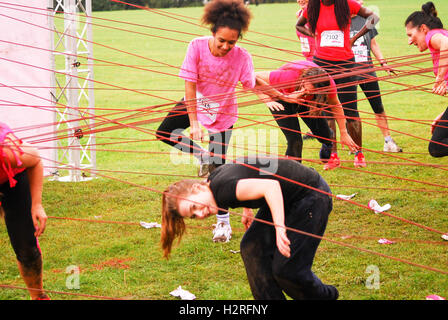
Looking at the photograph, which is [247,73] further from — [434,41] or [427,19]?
[427,19]

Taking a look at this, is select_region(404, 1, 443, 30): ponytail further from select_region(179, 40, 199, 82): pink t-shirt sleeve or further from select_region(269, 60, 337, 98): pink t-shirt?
select_region(179, 40, 199, 82): pink t-shirt sleeve

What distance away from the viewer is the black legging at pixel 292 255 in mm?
2857

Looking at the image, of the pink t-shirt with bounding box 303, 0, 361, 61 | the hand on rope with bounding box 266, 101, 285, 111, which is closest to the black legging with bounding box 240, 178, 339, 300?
the hand on rope with bounding box 266, 101, 285, 111

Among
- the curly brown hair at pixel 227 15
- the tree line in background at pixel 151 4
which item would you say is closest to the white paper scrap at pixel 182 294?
the curly brown hair at pixel 227 15

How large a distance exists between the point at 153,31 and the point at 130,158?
2002 cm

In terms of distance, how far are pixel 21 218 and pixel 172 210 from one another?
0.91m

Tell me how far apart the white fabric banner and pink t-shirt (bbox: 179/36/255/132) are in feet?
7.49

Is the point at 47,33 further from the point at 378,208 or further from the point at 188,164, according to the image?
the point at 378,208

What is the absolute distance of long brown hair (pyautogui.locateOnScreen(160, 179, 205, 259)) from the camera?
9.14ft

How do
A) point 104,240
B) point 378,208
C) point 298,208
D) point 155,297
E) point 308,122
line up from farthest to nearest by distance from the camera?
point 308,122, point 378,208, point 104,240, point 155,297, point 298,208

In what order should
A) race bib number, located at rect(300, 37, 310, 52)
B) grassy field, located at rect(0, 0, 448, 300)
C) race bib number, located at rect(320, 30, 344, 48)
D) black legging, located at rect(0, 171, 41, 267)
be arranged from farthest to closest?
race bib number, located at rect(300, 37, 310, 52) → race bib number, located at rect(320, 30, 344, 48) → grassy field, located at rect(0, 0, 448, 300) → black legging, located at rect(0, 171, 41, 267)

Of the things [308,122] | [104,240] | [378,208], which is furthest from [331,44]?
[104,240]

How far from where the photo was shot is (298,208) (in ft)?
9.74

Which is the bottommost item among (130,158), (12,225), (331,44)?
(130,158)
